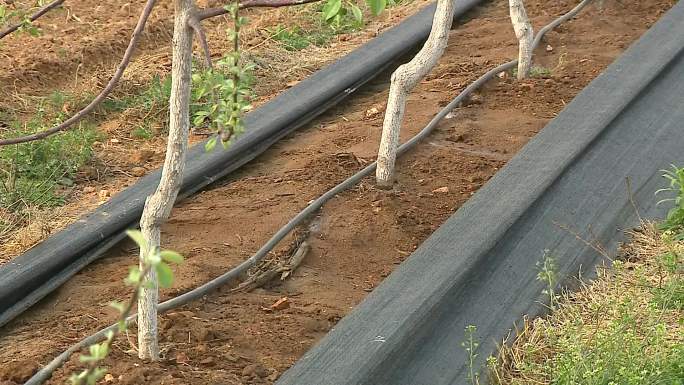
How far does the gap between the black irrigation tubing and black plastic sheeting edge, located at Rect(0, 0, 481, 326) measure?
55cm

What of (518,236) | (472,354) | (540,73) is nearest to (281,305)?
(472,354)

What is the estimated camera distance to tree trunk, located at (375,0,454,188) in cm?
434

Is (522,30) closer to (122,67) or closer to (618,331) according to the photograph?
(618,331)

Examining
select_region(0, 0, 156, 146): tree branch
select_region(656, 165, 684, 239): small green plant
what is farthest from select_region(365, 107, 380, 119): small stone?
select_region(0, 0, 156, 146): tree branch

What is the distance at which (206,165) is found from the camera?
15.4 feet

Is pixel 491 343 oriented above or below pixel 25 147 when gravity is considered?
below

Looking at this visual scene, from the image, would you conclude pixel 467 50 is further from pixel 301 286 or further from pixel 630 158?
pixel 301 286

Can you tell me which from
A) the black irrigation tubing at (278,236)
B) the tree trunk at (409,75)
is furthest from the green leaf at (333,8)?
the tree trunk at (409,75)

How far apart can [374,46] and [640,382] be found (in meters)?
3.71

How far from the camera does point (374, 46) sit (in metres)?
6.28

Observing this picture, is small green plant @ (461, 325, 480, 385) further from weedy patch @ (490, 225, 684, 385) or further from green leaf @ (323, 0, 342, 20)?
green leaf @ (323, 0, 342, 20)

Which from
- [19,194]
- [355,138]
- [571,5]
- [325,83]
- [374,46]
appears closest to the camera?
[19,194]

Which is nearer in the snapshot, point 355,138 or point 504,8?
point 355,138

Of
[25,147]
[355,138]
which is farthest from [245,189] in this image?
[25,147]
